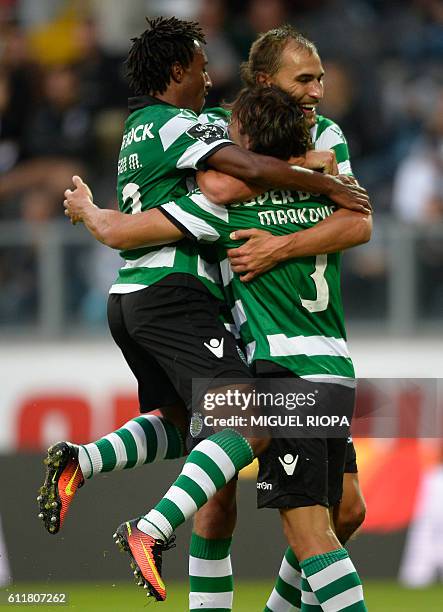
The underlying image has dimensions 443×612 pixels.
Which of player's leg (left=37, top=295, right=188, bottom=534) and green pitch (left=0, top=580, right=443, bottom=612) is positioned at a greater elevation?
player's leg (left=37, top=295, right=188, bottom=534)

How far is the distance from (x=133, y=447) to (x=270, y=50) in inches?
66.8

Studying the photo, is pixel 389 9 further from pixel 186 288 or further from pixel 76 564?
pixel 186 288

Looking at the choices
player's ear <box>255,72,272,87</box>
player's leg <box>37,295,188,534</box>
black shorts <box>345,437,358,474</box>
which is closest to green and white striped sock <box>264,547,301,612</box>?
black shorts <box>345,437,358,474</box>

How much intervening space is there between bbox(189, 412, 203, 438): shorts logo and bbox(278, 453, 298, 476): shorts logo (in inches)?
14.5

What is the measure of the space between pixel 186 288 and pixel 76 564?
11.9ft

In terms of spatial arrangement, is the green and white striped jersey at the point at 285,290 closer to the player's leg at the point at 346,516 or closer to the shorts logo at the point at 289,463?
the shorts logo at the point at 289,463

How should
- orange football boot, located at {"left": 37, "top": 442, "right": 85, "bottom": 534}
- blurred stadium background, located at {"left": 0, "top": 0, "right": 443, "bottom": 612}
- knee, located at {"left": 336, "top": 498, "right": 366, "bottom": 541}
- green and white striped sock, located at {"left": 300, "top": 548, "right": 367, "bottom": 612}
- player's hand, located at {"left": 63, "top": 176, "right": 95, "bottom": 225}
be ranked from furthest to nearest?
blurred stadium background, located at {"left": 0, "top": 0, "right": 443, "bottom": 612} < player's hand, located at {"left": 63, "top": 176, "right": 95, "bottom": 225} < knee, located at {"left": 336, "top": 498, "right": 366, "bottom": 541} < orange football boot, located at {"left": 37, "top": 442, "right": 85, "bottom": 534} < green and white striped sock, located at {"left": 300, "top": 548, "right": 367, "bottom": 612}

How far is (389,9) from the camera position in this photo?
11.1 metres

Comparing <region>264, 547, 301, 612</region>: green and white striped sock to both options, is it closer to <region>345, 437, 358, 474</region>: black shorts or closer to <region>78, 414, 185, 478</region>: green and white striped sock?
<region>345, 437, 358, 474</region>: black shorts

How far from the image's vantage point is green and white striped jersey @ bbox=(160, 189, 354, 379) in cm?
488

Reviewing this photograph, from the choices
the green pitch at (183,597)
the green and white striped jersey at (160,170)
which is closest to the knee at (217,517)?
the green and white striped jersey at (160,170)

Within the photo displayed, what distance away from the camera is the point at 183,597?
7.85 metres

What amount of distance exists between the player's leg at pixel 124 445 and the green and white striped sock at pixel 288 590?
25.5 inches

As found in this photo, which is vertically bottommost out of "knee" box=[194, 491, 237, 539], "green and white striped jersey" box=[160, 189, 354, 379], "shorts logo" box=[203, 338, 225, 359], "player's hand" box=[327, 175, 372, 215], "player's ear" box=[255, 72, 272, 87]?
"knee" box=[194, 491, 237, 539]
